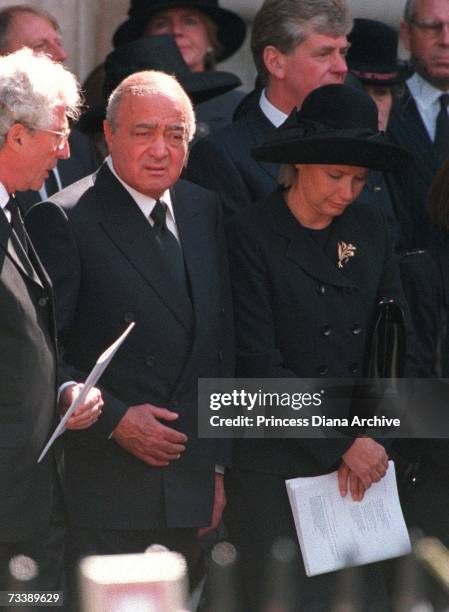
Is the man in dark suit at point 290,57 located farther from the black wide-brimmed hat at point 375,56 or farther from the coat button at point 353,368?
the coat button at point 353,368

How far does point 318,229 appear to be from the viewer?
14.3ft

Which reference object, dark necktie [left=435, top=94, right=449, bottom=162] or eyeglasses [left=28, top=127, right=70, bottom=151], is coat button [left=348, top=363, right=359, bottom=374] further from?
dark necktie [left=435, top=94, right=449, bottom=162]

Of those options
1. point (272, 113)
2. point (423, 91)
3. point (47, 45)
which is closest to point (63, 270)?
point (272, 113)

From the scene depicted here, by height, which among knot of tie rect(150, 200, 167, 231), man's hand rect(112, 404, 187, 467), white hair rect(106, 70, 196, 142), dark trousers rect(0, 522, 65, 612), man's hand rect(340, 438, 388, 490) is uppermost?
white hair rect(106, 70, 196, 142)

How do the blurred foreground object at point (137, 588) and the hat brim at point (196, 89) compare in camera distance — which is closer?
the blurred foreground object at point (137, 588)

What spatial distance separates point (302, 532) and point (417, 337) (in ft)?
2.68

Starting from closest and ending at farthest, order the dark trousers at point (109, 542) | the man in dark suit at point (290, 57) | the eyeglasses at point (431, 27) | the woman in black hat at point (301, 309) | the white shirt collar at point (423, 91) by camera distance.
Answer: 1. the dark trousers at point (109, 542)
2. the woman in black hat at point (301, 309)
3. the man in dark suit at point (290, 57)
4. the white shirt collar at point (423, 91)
5. the eyeglasses at point (431, 27)

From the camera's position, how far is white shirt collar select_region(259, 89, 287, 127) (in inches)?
190

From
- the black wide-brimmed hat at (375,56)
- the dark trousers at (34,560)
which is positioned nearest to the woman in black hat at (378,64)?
the black wide-brimmed hat at (375,56)

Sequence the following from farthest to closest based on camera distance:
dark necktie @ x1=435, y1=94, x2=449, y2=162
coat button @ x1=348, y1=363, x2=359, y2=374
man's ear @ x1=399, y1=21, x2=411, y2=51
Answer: man's ear @ x1=399, y1=21, x2=411, y2=51 < dark necktie @ x1=435, y1=94, x2=449, y2=162 < coat button @ x1=348, y1=363, x2=359, y2=374

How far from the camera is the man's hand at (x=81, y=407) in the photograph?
364 centimetres

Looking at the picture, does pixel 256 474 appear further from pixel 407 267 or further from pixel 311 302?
pixel 407 267

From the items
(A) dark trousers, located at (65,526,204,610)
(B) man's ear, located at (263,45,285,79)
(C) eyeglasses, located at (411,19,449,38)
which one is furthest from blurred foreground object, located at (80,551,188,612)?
(C) eyeglasses, located at (411,19,449,38)

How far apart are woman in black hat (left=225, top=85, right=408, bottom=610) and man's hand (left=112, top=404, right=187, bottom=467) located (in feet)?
1.11
